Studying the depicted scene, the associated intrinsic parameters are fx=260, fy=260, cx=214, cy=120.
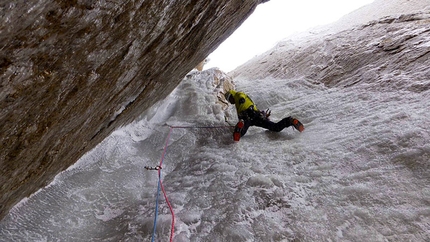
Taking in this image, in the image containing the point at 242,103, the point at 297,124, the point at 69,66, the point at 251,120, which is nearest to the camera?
the point at 69,66

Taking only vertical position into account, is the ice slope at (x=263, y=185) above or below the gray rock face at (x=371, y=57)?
above

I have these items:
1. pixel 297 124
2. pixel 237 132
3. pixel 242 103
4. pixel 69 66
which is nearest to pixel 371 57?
pixel 297 124

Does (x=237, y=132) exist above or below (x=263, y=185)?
below

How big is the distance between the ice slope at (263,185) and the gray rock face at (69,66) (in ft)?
1.85

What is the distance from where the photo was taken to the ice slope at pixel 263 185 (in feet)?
8.36

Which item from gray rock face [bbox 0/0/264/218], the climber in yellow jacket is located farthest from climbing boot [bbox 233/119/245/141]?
gray rock face [bbox 0/0/264/218]

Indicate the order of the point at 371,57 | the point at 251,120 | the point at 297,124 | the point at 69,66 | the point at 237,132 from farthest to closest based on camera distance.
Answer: the point at 371,57, the point at 251,120, the point at 237,132, the point at 297,124, the point at 69,66

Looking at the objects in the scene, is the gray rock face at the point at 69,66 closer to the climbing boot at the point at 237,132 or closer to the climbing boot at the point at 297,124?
the climbing boot at the point at 237,132

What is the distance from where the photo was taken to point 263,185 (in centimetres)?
318

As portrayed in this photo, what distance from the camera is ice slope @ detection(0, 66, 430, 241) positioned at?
2547 mm

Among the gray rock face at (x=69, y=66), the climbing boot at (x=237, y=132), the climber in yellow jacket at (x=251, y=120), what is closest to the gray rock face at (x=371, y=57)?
the climber in yellow jacket at (x=251, y=120)

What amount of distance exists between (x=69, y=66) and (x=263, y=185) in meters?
2.46

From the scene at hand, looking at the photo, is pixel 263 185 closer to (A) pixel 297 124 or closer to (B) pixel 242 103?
(A) pixel 297 124

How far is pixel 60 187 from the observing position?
338 cm
